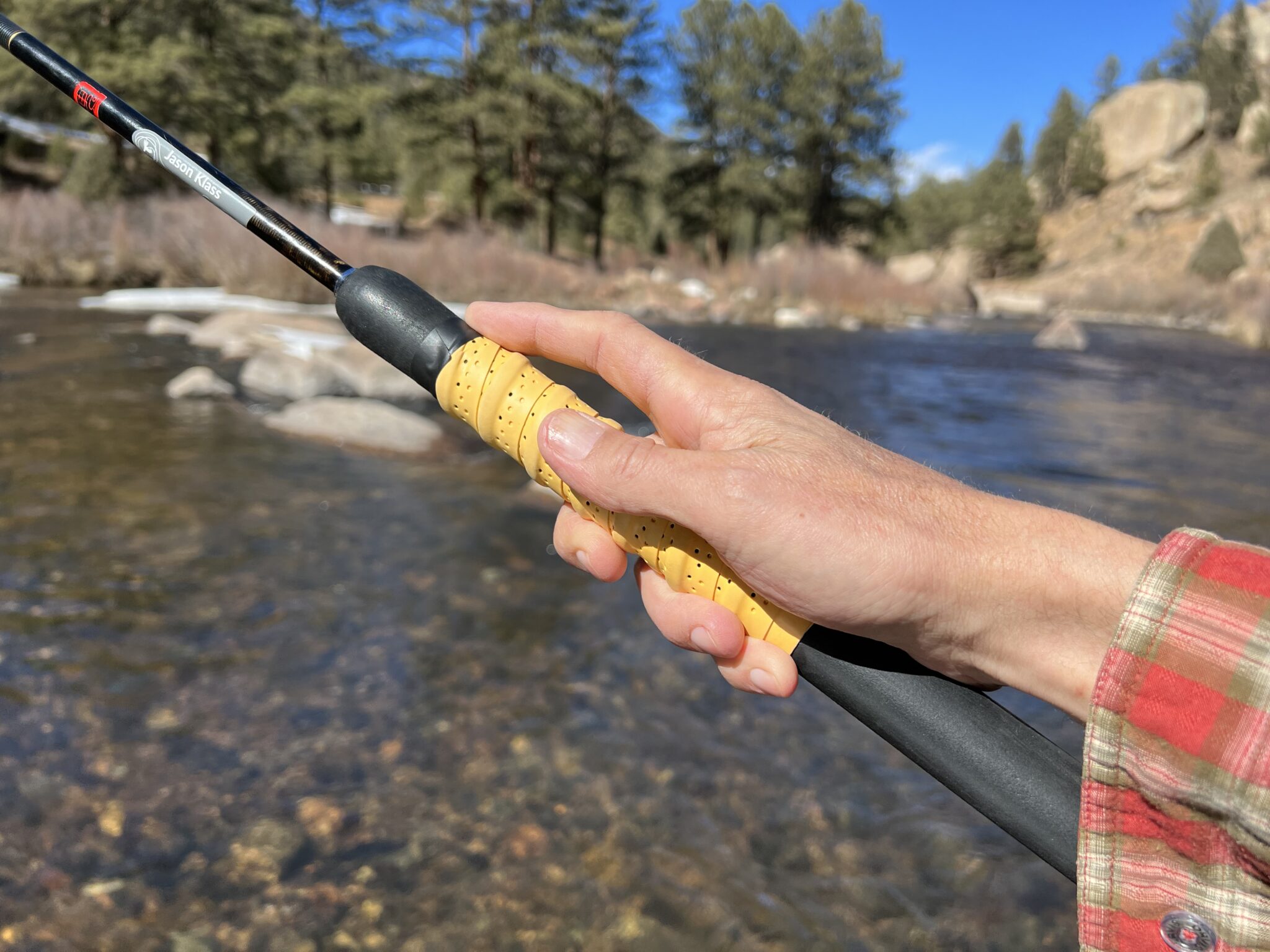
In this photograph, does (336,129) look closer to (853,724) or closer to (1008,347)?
(1008,347)

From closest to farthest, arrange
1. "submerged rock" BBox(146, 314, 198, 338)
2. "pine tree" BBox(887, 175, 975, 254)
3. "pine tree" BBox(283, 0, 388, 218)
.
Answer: "submerged rock" BBox(146, 314, 198, 338), "pine tree" BBox(283, 0, 388, 218), "pine tree" BBox(887, 175, 975, 254)

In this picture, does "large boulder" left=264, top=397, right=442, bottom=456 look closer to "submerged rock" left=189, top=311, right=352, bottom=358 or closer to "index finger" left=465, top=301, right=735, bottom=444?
"submerged rock" left=189, top=311, right=352, bottom=358

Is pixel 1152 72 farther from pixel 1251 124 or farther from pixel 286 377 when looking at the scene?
pixel 286 377

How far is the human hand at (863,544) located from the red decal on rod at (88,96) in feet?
3.21

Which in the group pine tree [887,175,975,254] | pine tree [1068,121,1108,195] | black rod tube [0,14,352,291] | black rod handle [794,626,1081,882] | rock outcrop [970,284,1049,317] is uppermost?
pine tree [1068,121,1108,195]

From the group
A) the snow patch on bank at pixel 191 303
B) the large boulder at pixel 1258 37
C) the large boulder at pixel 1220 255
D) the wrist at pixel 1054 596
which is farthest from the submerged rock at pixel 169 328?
the large boulder at pixel 1258 37

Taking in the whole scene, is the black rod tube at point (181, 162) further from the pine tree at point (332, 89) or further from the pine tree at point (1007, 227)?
the pine tree at point (1007, 227)

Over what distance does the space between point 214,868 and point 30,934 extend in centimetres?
42

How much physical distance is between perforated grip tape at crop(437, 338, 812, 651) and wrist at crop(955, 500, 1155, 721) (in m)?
0.36

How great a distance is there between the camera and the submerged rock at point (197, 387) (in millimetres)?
7922

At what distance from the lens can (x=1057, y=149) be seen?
7662 cm

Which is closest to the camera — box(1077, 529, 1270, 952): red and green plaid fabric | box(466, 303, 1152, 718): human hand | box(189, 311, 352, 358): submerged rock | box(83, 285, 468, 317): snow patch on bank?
box(1077, 529, 1270, 952): red and green plaid fabric

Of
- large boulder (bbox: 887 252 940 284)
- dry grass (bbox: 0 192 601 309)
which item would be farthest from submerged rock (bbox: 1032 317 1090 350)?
large boulder (bbox: 887 252 940 284)

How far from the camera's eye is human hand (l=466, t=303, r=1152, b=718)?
4.00 ft
